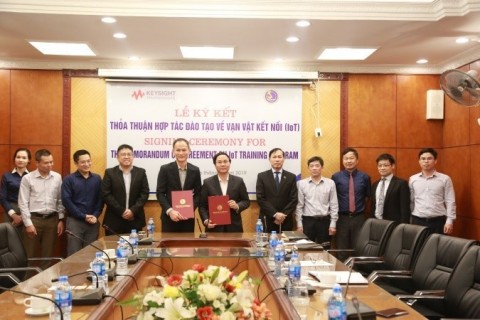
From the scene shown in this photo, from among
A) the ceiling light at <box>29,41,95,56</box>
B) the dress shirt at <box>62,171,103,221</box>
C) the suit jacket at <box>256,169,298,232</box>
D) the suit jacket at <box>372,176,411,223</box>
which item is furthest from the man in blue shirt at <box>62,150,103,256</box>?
the suit jacket at <box>372,176,411,223</box>

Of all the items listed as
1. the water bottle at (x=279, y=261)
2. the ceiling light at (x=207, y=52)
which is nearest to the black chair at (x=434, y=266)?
the water bottle at (x=279, y=261)

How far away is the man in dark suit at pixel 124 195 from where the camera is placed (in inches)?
224

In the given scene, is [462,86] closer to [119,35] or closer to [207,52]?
[207,52]

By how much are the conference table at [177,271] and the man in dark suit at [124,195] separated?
0.89m

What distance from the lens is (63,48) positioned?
6109 mm

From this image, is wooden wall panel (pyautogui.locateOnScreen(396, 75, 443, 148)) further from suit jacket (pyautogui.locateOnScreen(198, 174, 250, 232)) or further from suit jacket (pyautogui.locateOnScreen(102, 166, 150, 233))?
suit jacket (pyautogui.locateOnScreen(102, 166, 150, 233))

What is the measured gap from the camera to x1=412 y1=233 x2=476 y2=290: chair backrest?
3.09 metres

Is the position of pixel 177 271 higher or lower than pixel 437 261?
lower

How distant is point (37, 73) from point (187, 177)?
8.96 feet

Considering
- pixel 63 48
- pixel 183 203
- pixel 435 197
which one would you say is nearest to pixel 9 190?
pixel 63 48

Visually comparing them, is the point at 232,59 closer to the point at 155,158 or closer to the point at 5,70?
the point at 155,158

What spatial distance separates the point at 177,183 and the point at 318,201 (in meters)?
1.68

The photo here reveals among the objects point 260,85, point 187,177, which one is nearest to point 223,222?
point 187,177

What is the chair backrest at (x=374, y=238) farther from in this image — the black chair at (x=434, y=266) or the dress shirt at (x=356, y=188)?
the dress shirt at (x=356, y=188)
